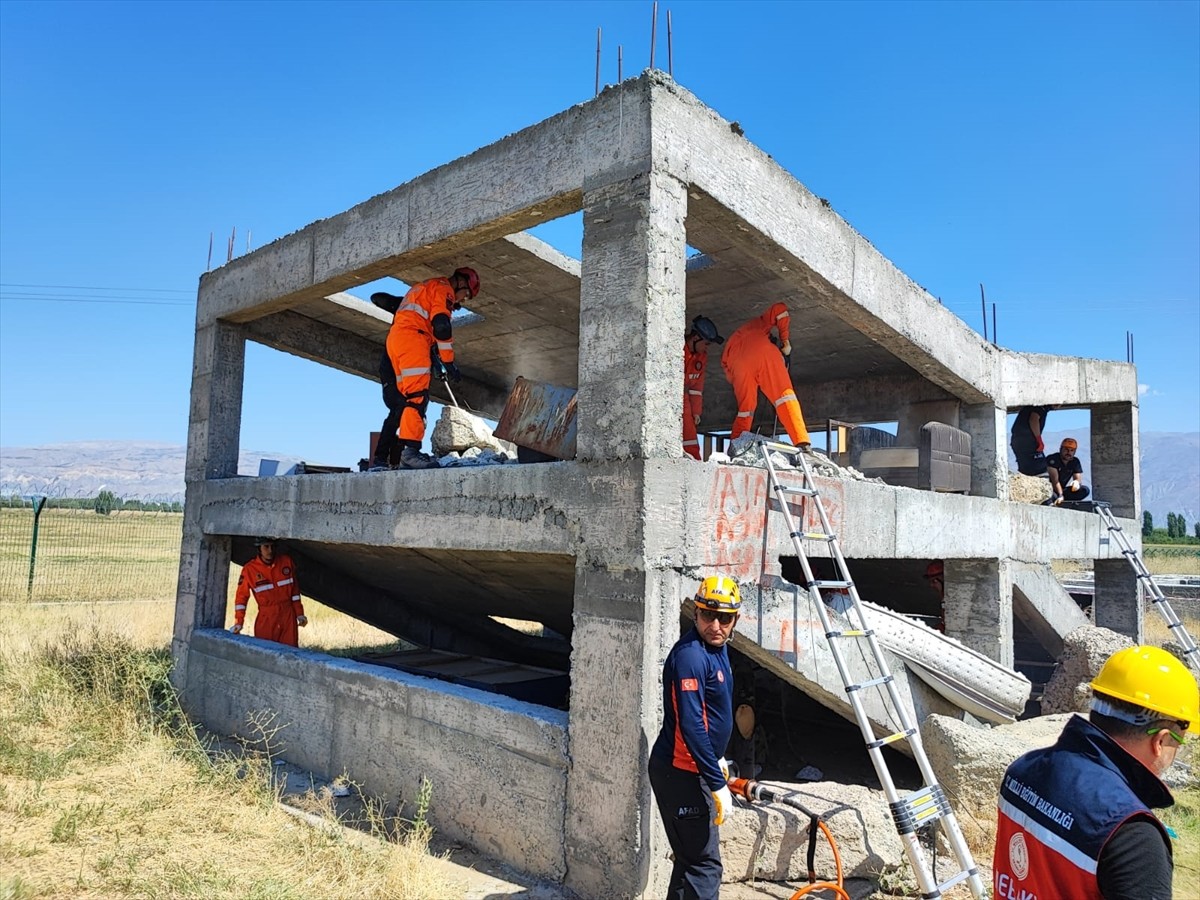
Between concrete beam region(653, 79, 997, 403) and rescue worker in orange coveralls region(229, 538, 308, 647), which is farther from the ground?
concrete beam region(653, 79, 997, 403)

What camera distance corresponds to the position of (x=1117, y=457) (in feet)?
34.6

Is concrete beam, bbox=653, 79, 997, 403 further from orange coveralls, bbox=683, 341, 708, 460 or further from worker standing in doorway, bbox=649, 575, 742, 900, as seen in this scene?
worker standing in doorway, bbox=649, 575, 742, 900

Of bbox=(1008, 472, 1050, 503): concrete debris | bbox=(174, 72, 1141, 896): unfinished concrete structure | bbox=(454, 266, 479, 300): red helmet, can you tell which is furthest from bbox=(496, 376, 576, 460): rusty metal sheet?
bbox=(1008, 472, 1050, 503): concrete debris

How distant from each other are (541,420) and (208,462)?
4.17 metres

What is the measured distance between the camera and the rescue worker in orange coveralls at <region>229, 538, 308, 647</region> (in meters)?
8.41

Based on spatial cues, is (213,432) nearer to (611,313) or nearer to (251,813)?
(251,813)

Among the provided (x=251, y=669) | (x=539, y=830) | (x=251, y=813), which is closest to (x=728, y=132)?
(x=539, y=830)

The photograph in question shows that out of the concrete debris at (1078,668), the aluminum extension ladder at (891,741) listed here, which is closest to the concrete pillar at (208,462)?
the aluminum extension ladder at (891,741)

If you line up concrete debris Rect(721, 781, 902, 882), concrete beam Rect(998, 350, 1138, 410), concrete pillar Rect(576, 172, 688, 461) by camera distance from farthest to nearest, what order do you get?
concrete beam Rect(998, 350, 1138, 410) < concrete debris Rect(721, 781, 902, 882) < concrete pillar Rect(576, 172, 688, 461)

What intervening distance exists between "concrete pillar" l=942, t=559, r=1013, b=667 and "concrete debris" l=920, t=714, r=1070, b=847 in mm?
2493

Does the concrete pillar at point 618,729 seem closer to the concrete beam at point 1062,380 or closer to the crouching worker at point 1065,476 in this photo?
the concrete beam at point 1062,380

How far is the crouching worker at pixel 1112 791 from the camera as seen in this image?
1.72 m

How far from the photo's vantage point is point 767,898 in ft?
14.0

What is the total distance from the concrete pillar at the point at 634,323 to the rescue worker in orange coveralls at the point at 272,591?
5224 millimetres
